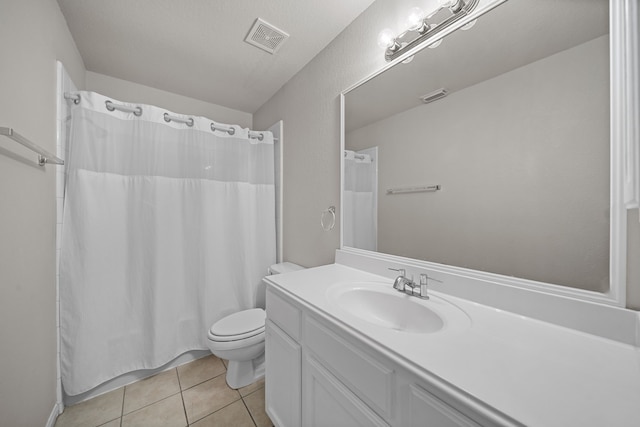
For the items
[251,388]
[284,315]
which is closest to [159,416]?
[251,388]

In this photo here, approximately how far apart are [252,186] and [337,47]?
126 cm

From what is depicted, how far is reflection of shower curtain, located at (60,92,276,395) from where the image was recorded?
1.35 meters

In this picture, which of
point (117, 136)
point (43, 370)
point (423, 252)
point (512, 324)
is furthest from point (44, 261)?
point (512, 324)

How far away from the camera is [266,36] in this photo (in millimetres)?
1436

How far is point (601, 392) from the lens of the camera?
0.42 meters

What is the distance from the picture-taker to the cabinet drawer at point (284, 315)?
2.98 ft

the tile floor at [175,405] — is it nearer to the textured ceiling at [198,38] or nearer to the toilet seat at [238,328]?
the toilet seat at [238,328]

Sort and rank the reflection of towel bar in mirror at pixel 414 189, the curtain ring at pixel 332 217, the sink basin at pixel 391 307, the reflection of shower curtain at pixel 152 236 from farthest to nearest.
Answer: the curtain ring at pixel 332 217 < the reflection of shower curtain at pixel 152 236 < the reflection of towel bar in mirror at pixel 414 189 < the sink basin at pixel 391 307

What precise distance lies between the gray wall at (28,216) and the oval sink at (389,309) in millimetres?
1241

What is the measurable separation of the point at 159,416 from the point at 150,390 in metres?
0.28

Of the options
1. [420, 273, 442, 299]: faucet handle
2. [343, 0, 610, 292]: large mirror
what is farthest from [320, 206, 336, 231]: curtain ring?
[420, 273, 442, 299]: faucet handle

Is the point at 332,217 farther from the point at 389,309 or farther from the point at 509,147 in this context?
the point at 509,147

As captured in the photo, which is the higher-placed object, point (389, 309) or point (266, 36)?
point (266, 36)

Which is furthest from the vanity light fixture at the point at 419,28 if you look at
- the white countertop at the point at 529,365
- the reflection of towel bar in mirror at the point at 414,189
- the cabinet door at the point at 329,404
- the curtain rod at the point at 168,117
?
the cabinet door at the point at 329,404
